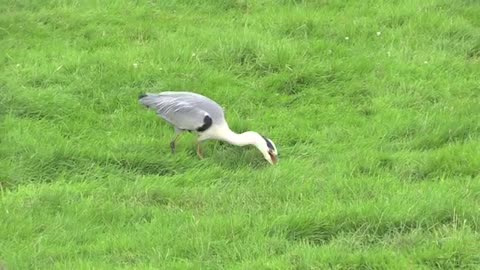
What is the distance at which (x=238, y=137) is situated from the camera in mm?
6547

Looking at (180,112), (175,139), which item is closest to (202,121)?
(180,112)

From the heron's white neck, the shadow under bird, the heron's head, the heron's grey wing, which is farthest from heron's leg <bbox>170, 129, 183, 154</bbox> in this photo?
the heron's head

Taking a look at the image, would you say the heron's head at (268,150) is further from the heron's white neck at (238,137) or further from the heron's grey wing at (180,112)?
the heron's grey wing at (180,112)

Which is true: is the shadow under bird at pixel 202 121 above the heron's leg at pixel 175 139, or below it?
above

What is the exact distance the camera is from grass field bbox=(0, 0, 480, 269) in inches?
197

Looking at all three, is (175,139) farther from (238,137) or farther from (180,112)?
(238,137)

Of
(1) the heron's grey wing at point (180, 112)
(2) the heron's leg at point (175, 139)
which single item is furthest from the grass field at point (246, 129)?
(1) the heron's grey wing at point (180, 112)

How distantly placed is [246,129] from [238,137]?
0.59 m

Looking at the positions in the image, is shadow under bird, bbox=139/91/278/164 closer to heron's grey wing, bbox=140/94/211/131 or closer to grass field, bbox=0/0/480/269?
heron's grey wing, bbox=140/94/211/131

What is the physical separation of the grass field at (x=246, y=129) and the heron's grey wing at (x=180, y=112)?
0.72ft

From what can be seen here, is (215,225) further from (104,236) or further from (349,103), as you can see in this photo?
(349,103)

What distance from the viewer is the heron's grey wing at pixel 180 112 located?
657 cm

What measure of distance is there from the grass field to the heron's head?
0.40 ft

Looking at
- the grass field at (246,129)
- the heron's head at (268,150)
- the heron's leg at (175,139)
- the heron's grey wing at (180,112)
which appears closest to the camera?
the grass field at (246,129)
